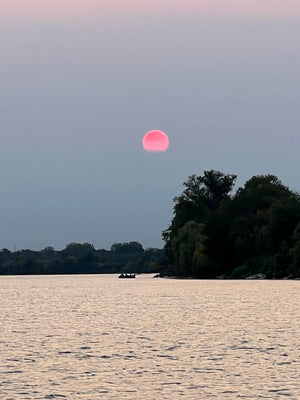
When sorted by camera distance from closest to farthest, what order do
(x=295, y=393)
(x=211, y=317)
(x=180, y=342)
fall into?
(x=295, y=393) < (x=180, y=342) < (x=211, y=317)

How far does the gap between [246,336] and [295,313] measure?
87.2 feet

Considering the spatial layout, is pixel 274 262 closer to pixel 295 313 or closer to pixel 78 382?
pixel 295 313

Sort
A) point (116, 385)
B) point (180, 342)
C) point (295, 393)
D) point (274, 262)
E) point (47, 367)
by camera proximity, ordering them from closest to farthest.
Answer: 1. point (295, 393)
2. point (116, 385)
3. point (47, 367)
4. point (180, 342)
5. point (274, 262)

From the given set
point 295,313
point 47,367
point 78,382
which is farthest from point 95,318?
point 78,382

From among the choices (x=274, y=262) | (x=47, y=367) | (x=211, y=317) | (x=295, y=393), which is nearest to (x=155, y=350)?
(x=47, y=367)

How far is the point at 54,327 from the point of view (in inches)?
3063

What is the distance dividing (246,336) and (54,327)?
19132mm

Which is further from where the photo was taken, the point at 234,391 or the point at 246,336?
the point at 246,336

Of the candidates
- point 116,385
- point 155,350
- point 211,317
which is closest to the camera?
point 116,385

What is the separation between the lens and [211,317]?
88625 mm

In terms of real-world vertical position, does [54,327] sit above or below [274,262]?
below

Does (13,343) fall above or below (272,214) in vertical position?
below

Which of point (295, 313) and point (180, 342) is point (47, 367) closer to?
point (180, 342)

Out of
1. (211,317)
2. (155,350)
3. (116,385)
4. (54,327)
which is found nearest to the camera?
(116,385)
